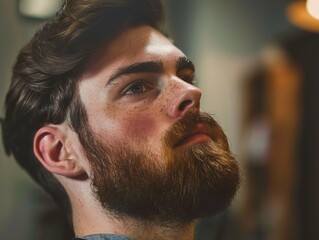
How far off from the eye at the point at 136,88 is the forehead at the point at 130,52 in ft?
0.10

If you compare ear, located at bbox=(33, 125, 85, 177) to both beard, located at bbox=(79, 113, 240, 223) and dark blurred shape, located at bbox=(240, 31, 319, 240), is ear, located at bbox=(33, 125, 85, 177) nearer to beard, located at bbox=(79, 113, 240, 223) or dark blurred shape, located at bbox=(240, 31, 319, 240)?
beard, located at bbox=(79, 113, 240, 223)

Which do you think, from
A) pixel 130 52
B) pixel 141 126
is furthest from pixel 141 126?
pixel 130 52

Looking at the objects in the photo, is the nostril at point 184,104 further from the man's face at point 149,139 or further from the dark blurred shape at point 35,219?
the dark blurred shape at point 35,219

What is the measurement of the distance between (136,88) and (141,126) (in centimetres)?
6

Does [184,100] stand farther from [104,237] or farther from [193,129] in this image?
[104,237]

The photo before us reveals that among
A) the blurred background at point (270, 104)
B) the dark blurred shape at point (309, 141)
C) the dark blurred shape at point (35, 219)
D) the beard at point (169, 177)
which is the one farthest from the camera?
the dark blurred shape at point (309, 141)

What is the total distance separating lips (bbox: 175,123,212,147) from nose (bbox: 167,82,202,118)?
0.03m

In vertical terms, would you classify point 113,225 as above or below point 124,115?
below

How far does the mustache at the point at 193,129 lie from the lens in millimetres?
717

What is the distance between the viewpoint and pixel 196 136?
0.74 m

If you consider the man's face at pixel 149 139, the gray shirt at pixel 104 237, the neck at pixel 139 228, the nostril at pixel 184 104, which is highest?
the nostril at pixel 184 104

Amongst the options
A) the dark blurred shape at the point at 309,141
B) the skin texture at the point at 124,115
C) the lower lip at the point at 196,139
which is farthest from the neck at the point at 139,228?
the dark blurred shape at the point at 309,141

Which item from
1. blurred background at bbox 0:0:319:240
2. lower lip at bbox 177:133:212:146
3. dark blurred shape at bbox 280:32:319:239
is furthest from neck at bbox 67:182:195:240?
dark blurred shape at bbox 280:32:319:239

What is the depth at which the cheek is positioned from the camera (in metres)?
0.73
